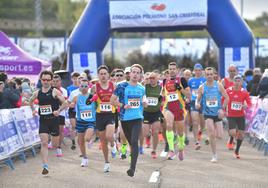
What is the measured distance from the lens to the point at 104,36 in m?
21.3

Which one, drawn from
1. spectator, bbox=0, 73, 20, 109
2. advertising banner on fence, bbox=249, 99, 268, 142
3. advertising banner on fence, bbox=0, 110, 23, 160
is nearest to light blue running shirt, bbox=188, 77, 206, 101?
advertising banner on fence, bbox=249, 99, 268, 142

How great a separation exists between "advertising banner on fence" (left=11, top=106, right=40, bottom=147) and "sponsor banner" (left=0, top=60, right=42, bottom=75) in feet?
15.9

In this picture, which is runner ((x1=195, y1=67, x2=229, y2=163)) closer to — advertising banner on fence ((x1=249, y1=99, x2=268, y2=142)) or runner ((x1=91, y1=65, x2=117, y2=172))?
advertising banner on fence ((x1=249, y1=99, x2=268, y2=142))

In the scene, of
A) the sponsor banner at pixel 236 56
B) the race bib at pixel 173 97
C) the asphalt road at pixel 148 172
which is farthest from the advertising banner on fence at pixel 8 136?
the sponsor banner at pixel 236 56

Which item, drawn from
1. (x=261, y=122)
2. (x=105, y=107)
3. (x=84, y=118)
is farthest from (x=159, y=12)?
(x=105, y=107)

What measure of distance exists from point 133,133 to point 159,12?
11.6 metres

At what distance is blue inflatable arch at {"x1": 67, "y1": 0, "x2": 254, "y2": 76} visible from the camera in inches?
813

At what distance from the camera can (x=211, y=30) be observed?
21031 mm

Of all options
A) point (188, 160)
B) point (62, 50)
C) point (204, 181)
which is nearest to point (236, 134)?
point (188, 160)

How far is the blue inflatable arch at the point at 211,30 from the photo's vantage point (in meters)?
20.7

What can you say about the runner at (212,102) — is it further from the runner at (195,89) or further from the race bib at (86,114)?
the runner at (195,89)

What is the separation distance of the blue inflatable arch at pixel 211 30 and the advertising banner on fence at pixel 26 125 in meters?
7.31

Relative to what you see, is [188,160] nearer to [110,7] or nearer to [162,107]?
[162,107]

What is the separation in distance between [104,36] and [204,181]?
12094mm
